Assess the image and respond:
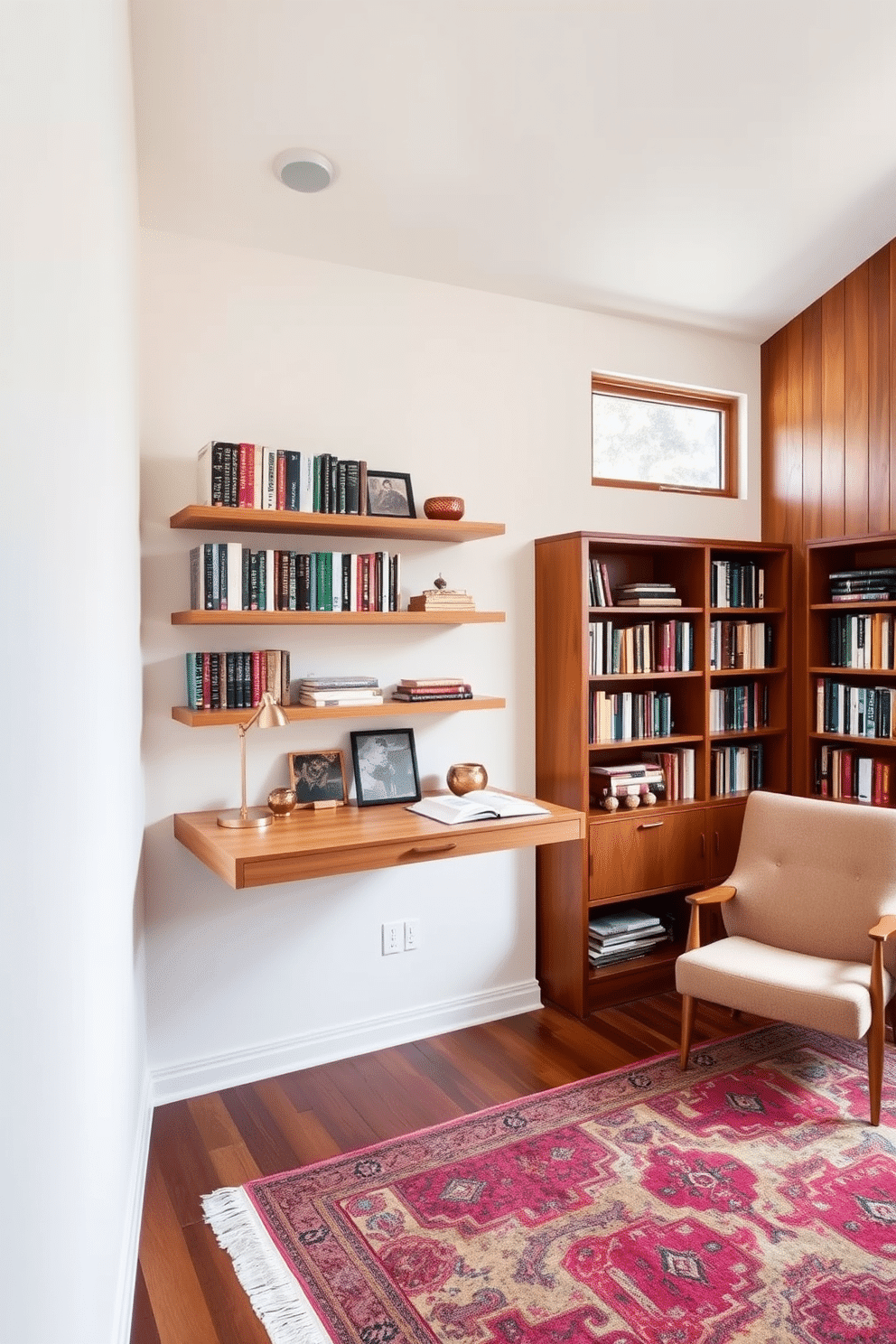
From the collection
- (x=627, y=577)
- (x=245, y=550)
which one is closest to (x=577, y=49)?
(x=245, y=550)

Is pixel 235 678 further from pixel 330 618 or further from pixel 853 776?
pixel 853 776

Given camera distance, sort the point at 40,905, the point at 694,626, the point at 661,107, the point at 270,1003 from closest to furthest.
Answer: the point at 40,905 → the point at 661,107 → the point at 270,1003 → the point at 694,626

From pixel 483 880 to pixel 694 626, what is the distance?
136 centimetres

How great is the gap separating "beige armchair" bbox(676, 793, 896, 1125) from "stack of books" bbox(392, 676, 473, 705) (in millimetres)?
1074

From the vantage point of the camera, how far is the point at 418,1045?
314cm

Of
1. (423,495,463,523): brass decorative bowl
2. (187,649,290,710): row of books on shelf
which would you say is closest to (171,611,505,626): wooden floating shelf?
(187,649,290,710): row of books on shelf

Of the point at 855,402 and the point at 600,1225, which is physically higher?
the point at 855,402

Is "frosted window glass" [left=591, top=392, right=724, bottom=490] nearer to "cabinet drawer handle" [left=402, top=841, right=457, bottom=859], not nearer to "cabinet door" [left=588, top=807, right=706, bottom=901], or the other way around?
"cabinet door" [left=588, top=807, right=706, bottom=901]

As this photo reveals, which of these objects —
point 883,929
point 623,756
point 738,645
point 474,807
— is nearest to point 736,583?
point 738,645

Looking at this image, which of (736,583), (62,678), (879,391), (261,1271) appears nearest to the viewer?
(62,678)

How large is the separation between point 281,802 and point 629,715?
4.83 feet

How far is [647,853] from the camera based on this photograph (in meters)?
3.50

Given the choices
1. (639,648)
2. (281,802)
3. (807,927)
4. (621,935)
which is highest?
(639,648)

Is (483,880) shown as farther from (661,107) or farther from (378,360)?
(661,107)
